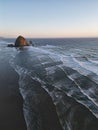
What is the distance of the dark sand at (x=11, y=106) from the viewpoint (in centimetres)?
1093

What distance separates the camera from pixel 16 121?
11258 mm

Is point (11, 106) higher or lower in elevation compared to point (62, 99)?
lower

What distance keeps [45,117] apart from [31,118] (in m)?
0.77

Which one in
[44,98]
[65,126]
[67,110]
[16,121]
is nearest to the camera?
[65,126]

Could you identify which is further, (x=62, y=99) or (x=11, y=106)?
(x=62, y=99)

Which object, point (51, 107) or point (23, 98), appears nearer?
point (51, 107)

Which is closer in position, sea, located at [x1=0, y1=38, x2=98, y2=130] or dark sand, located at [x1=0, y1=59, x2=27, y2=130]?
sea, located at [x1=0, y1=38, x2=98, y2=130]

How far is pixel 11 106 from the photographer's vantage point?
1328 cm

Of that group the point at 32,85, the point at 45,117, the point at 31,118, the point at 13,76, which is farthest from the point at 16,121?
the point at 13,76

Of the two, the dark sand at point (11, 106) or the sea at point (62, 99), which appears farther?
the dark sand at point (11, 106)

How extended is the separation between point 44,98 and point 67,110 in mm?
2487

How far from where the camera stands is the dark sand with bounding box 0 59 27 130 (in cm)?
1093

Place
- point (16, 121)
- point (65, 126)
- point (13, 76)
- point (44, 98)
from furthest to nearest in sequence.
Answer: point (13, 76) < point (44, 98) < point (16, 121) < point (65, 126)

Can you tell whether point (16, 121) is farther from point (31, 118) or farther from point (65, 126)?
point (65, 126)
